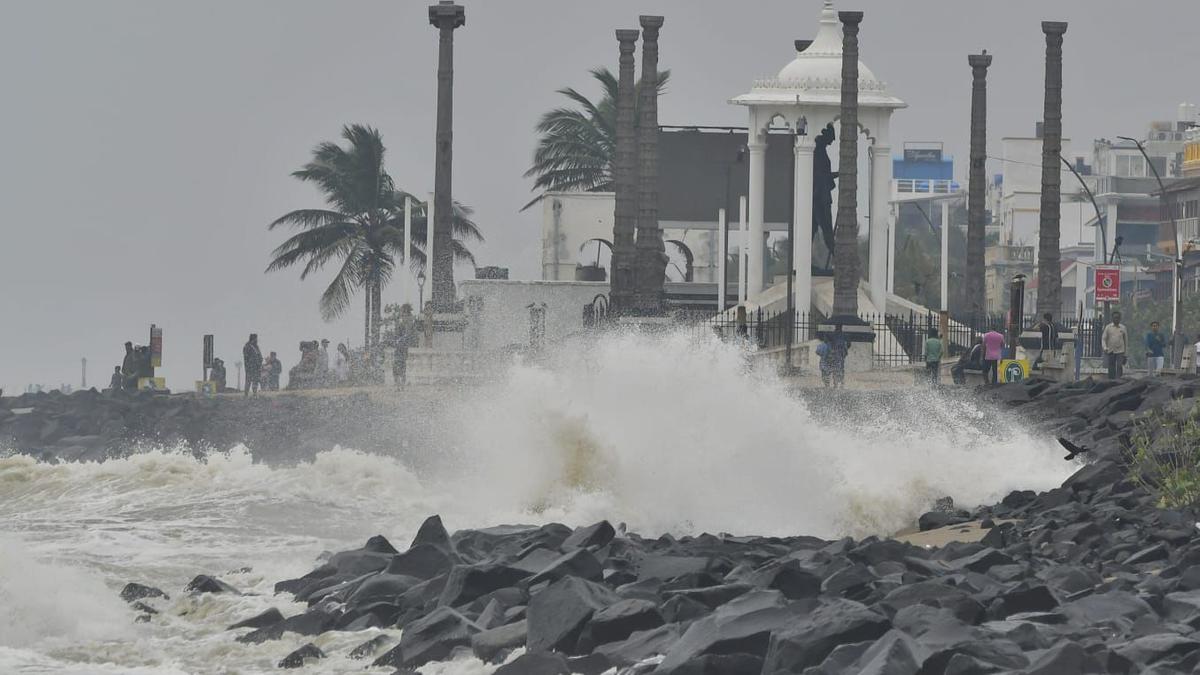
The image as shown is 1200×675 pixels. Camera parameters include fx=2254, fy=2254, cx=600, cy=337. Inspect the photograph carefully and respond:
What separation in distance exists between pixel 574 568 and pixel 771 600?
3.09 meters

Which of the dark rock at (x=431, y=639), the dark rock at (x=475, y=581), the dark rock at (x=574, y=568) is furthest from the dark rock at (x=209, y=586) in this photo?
the dark rock at (x=431, y=639)

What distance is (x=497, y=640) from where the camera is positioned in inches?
629

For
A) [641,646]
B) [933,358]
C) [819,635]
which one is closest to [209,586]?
[641,646]

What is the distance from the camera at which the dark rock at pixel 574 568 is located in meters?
18.1

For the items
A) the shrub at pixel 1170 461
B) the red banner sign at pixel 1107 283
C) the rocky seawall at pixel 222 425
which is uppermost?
the red banner sign at pixel 1107 283

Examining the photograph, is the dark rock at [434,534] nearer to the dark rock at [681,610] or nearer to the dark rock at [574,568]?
the dark rock at [574,568]

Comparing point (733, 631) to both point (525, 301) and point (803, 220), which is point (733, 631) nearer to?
point (803, 220)

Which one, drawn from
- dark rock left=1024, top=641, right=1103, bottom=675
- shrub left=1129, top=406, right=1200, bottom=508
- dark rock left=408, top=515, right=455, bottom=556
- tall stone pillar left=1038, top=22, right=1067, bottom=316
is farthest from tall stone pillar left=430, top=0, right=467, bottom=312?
dark rock left=1024, top=641, right=1103, bottom=675

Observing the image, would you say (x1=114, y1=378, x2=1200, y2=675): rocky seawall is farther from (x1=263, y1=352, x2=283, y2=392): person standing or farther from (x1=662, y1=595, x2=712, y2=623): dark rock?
(x1=263, y1=352, x2=283, y2=392): person standing

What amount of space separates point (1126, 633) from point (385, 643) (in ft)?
18.2

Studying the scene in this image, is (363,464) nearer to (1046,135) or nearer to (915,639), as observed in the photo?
(915,639)

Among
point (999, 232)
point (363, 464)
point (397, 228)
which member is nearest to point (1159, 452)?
point (363, 464)

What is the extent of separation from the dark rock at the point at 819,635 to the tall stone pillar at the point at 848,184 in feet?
124

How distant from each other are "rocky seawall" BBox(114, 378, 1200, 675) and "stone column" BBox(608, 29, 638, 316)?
96.1 feet
